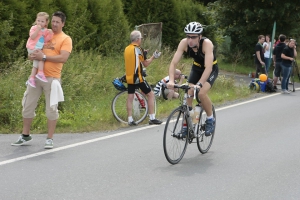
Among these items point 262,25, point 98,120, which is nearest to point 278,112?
point 98,120

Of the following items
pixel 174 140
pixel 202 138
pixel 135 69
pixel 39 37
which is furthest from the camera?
pixel 135 69

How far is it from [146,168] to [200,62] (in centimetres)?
180

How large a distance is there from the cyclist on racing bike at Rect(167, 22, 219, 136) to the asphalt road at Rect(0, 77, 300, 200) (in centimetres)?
73

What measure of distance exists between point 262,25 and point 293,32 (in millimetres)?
1509

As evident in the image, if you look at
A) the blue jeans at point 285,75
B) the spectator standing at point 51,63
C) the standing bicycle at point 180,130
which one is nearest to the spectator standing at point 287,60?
the blue jeans at point 285,75

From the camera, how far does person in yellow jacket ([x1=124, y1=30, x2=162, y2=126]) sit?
34.8 feet

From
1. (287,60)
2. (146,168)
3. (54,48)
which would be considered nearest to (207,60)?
(146,168)

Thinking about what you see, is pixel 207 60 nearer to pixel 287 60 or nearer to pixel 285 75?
pixel 285 75

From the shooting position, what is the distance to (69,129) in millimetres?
9922

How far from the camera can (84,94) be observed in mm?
13062

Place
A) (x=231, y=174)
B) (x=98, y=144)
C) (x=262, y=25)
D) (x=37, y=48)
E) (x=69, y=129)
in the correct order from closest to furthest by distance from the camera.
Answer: (x=231, y=174), (x=37, y=48), (x=98, y=144), (x=69, y=129), (x=262, y=25)

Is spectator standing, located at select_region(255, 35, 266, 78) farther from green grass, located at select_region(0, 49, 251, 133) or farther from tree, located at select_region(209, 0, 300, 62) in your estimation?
tree, located at select_region(209, 0, 300, 62)

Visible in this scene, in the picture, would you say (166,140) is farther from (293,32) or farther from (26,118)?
(293,32)

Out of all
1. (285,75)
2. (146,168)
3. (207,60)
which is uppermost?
(207,60)
